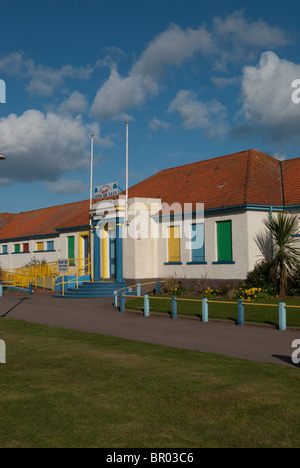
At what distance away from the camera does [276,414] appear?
644 cm

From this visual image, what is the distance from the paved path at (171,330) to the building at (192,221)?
5973 millimetres

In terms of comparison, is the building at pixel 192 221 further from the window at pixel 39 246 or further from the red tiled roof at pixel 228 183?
the window at pixel 39 246

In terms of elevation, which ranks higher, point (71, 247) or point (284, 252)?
point (71, 247)

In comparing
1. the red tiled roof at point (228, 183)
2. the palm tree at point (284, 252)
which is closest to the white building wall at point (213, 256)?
the red tiled roof at point (228, 183)

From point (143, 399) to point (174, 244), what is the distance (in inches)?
771

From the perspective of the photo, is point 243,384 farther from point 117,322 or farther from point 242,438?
point 117,322

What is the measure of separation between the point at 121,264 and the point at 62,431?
2175 cm

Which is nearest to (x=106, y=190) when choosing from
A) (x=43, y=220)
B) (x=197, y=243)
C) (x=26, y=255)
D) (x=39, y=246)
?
(x=197, y=243)

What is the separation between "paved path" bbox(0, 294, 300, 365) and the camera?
11.2m

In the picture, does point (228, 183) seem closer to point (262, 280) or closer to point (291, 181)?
point (291, 181)

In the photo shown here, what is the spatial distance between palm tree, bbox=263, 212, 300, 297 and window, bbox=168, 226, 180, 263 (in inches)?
247

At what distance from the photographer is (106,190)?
29297mm

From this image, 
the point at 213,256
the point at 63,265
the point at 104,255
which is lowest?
the point at 63,265

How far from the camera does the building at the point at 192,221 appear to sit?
2311 centimetres
